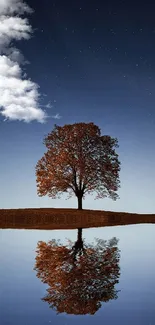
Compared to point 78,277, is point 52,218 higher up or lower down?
higher up

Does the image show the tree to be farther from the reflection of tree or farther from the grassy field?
the reflection of tree

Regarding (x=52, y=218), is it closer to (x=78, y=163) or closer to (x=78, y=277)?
(x=78, y=163)

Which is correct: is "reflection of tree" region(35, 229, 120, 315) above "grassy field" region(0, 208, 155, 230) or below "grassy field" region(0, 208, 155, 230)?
below

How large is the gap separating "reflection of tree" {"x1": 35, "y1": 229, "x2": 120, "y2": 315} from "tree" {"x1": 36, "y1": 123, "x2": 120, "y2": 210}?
3153 cm

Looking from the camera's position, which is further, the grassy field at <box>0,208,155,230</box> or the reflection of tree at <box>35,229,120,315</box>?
the grassy field at <box>0,208,155,230</box>

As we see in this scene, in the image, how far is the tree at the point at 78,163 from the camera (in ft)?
155

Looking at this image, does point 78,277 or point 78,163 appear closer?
point 78,277

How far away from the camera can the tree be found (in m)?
47.3

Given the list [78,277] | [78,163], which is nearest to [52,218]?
[78,163]

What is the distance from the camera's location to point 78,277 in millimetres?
9828

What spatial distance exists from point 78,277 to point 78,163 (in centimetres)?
3723

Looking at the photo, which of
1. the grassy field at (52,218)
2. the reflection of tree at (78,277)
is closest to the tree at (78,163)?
the grassy field at (52,218)

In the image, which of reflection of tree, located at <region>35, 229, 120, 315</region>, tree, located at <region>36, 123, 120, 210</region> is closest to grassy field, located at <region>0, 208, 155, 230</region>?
tree, located at <region>36, 123, 120, 210</region>

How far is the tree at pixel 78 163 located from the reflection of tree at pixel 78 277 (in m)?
31.5
